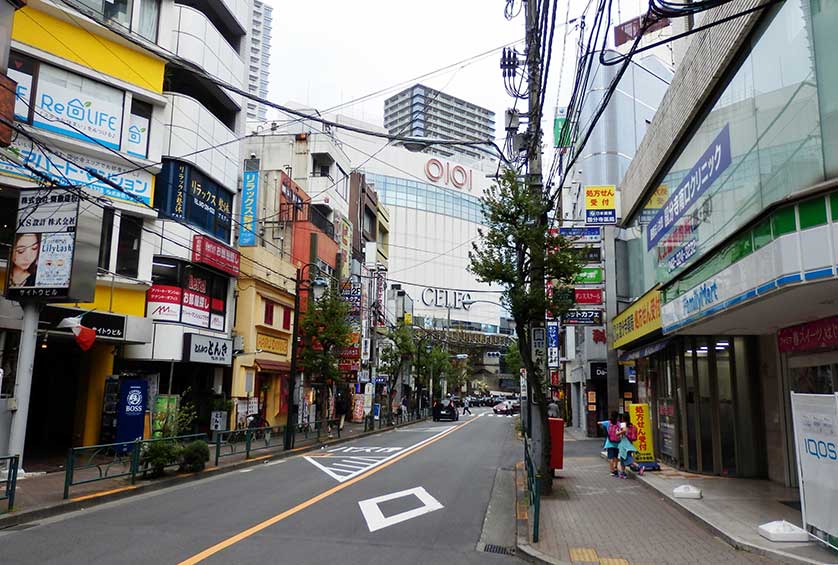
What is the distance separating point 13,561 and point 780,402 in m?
13.5

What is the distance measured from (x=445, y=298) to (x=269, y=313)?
234 ft

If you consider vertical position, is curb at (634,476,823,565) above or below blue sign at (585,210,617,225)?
below

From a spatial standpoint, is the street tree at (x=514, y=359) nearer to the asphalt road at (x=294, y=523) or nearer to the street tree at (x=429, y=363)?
the street tree at (x=429, y=363)

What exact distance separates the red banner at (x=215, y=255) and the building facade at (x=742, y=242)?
14902mm

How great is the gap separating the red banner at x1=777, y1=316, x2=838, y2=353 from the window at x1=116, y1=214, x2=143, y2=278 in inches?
702

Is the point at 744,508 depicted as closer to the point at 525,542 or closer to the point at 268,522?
the point at 525,542

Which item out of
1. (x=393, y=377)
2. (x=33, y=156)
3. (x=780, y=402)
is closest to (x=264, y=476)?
(x=33, y=156)

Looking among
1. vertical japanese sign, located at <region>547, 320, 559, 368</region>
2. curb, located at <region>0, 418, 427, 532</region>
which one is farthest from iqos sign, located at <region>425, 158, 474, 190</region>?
curb, located at <region>0, 418, 427, 532</region>

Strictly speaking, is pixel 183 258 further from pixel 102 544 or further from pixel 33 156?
pixel 102 544

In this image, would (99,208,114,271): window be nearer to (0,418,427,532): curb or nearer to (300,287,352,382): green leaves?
(0,418,427,532): curb

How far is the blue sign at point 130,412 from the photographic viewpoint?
18453 mm

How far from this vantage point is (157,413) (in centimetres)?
1952

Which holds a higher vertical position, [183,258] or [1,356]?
[183,258]

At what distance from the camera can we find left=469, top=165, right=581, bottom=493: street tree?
13.2m
